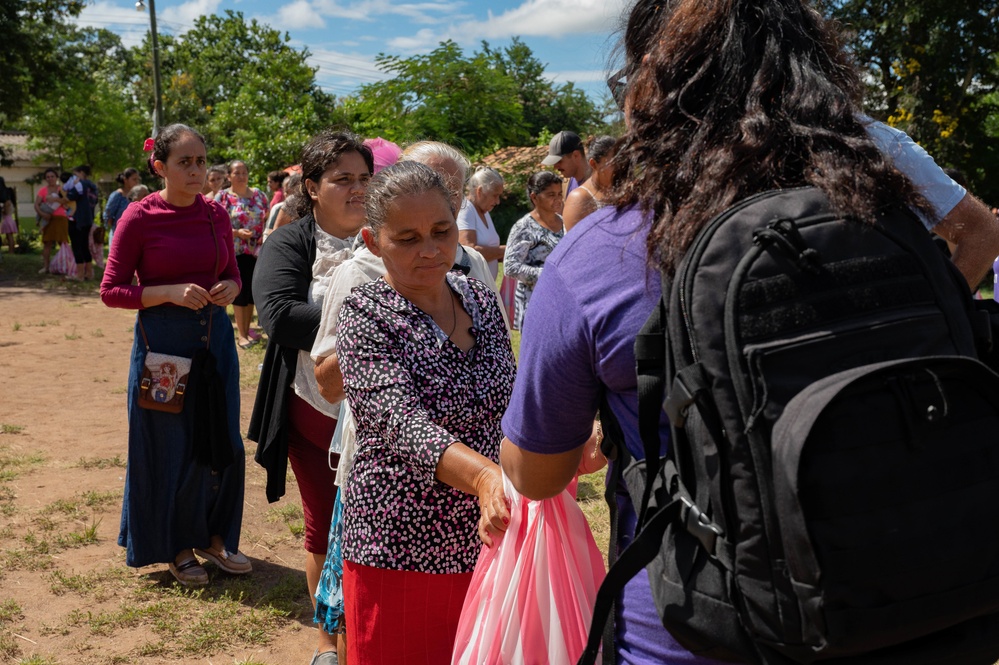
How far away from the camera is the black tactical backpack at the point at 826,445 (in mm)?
1237

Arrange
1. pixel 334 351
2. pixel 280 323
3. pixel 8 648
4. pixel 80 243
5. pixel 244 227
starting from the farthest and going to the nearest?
1. pixel 80 243
2. pixel 244 227
3. pixel 8 648
4. pixel 280 323
5. pixel 334 351

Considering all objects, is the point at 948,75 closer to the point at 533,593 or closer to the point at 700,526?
the point at 533,593

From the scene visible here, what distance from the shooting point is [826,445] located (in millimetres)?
1239

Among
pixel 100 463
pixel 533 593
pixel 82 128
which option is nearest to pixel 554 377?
pixel 533 593

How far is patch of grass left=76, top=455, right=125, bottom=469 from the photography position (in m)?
6.75

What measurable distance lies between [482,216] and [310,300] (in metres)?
4.91

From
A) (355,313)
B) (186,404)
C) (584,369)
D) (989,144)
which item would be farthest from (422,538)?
(989,144)

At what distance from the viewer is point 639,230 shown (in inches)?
57.7

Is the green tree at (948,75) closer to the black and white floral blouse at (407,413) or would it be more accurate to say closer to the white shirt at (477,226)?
the white shirt at (477,226)

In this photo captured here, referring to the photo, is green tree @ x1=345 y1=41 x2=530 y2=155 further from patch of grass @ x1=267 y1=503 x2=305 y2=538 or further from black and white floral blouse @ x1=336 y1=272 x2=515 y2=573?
black and white floral blouse @ x1=336 y1=272 x2=515 y2=573

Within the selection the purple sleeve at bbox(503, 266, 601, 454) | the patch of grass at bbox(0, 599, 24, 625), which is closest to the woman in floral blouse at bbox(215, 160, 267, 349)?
the patch of grass at bbox(0, 599, 24, 625)

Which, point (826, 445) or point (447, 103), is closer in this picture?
point (826, 445)

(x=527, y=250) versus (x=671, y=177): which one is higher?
(x=671, y=177)

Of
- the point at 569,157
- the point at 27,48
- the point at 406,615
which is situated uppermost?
the point at 27,48
